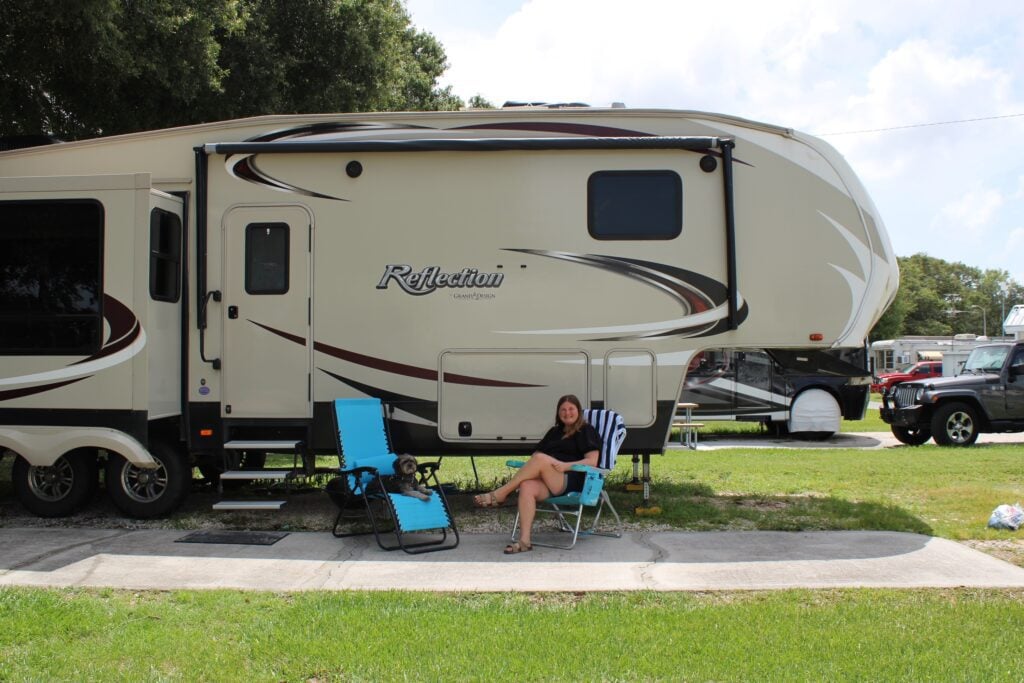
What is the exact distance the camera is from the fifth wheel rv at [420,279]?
6910 mm

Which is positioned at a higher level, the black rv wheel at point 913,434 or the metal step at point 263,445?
the metal step at point 263,445

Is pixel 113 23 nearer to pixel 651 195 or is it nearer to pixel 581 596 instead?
pixel 651 195

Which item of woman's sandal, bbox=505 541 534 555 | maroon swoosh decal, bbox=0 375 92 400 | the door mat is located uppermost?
maroon swoosh decal, bbox=0 375 92 400

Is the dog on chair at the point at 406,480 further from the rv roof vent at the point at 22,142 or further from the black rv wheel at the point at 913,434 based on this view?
the black rv wheel at the point at 913,434

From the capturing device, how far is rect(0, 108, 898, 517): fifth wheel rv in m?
6.91

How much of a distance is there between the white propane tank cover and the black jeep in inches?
44.1

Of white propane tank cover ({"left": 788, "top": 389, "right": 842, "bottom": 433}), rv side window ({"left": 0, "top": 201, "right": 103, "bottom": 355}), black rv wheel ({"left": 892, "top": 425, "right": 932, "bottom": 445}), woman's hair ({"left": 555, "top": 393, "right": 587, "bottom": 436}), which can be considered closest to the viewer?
woman's hair ({"left": 555, "top": 393, "right": 587, "bottom": 436})

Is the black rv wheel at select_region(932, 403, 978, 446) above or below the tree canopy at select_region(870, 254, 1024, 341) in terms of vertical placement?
below

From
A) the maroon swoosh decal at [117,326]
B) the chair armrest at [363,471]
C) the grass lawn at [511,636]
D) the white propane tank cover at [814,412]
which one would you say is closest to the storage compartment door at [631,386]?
the chair armrest at [363,471]

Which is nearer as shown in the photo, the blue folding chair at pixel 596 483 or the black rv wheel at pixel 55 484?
the blue folding chair at pixel 596 483

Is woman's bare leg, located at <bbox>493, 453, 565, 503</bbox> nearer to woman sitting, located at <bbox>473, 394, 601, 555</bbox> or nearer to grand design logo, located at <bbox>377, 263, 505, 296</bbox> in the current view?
woman sitting, located at <bbox>473, 394, 601, 555</bbox>

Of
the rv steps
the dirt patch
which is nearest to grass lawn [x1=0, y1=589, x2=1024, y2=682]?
the dirt patch

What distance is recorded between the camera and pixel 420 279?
701 centimetres

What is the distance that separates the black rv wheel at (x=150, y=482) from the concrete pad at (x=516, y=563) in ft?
1.43
